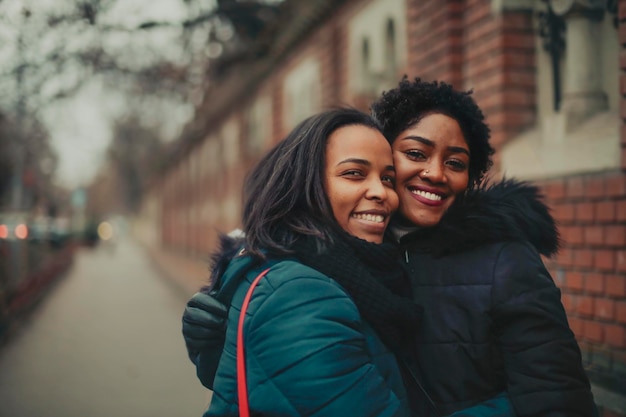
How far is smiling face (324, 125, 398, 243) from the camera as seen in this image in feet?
6.13

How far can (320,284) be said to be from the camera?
1629 millimetres

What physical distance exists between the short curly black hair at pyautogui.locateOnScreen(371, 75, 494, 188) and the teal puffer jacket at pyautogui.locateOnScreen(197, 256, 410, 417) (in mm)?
742

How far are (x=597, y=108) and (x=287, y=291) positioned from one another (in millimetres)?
3269

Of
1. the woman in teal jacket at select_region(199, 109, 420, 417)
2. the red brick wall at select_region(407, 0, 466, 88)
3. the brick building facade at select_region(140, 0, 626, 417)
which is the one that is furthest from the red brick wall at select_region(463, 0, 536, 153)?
the woman in teal jacket at select_region(199, 109, 420, 417)

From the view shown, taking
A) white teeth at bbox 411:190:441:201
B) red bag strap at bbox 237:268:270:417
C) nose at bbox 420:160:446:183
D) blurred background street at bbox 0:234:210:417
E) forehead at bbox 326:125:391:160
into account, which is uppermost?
forehead at bbox 326:125:391:160

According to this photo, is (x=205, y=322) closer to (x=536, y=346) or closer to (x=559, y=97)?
(x=536, y=346)

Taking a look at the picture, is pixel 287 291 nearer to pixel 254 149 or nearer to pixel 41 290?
pixel 254 149

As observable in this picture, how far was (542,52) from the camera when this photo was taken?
4773 millimetres

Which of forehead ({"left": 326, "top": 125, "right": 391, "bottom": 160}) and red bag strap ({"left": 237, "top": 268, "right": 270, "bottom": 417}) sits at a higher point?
forehead ({"left": 326, "top": 125, "right": 391, "bottom": 160})

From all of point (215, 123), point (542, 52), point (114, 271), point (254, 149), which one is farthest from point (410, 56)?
point (114, 271)

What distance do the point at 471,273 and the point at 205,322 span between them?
2.54ft

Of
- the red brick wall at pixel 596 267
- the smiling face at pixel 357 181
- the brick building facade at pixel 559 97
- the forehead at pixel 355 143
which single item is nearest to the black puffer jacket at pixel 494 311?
the smiling face at pixel 357 181

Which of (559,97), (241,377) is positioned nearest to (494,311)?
(241,377)

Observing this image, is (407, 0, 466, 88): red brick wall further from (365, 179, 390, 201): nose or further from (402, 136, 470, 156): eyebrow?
(365, 179, 390, 201): nose
